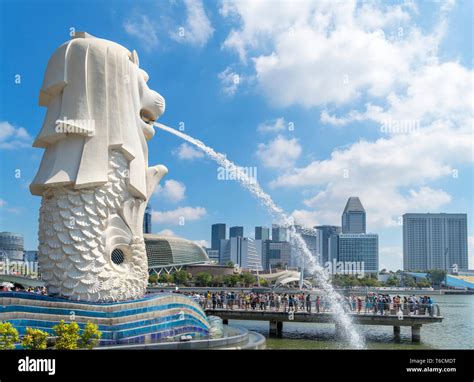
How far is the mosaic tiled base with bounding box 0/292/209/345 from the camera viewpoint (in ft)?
49.3

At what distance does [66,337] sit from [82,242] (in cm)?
393

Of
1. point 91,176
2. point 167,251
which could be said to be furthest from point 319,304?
point 167,251

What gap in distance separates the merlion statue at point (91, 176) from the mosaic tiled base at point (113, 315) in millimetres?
798

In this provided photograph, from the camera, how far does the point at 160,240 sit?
102250 millimetres

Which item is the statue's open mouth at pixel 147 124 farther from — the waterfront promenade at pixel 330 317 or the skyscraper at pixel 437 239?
the skyscraper at pixel 437 239

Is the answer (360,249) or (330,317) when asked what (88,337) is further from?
(360,249)

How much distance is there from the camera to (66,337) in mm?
13227

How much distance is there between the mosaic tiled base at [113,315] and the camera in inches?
591

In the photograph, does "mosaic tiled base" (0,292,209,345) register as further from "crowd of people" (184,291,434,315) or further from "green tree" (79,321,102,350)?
"crowd of people" (184,291,434,315)

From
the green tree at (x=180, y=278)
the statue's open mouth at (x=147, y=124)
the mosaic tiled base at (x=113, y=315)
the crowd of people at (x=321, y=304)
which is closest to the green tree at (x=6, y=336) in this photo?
the mosaic tiled base at (x=113, y=315)

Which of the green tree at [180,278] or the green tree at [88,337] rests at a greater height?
the green tree at [88,337]

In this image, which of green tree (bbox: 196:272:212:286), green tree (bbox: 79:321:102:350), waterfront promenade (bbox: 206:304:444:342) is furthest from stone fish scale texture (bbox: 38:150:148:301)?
green tree (bbox: 196:272:212:286)

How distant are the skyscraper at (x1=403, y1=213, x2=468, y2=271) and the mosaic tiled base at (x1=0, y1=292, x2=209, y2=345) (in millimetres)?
145430
